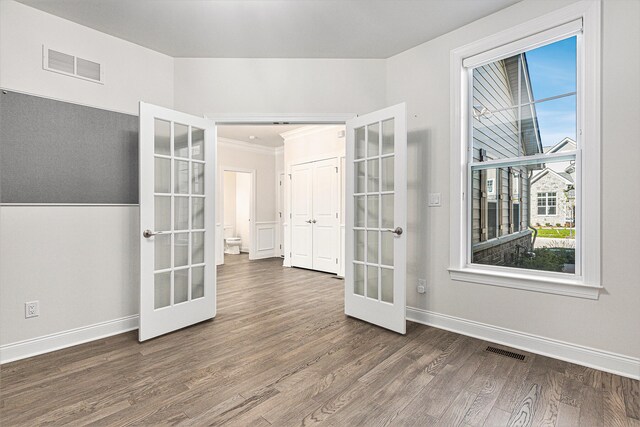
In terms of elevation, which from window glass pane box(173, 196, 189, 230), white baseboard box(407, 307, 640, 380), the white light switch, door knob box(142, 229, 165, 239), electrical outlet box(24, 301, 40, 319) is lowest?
white baseboard box(407, 307, 640, 380)

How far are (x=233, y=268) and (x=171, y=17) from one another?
14.6ft

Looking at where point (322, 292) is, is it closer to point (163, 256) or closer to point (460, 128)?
point (163, 256)

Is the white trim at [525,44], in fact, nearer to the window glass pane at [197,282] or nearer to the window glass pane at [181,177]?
the window glass pane at [181,177]

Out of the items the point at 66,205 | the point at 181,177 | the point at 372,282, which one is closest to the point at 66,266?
the point at 66,205

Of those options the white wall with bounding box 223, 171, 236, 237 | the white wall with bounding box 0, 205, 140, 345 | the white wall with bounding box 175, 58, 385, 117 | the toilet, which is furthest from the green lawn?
the white wall with bounding box 223, 171, 236, 237

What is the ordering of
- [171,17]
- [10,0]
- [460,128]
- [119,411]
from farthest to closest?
[460,128], [171,17], [10,0], [119,411]

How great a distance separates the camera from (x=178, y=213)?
2969 millimetres

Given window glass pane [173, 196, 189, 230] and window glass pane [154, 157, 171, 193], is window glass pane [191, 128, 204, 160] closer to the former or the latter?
window glass pane [154, 157, 171, 193]

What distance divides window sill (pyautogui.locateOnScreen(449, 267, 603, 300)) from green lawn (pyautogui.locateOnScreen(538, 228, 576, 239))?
0.32 metres

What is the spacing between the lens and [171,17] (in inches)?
103

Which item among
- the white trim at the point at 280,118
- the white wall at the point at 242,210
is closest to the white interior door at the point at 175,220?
the white trim at the point at 280,118

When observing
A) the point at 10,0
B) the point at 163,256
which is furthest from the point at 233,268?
the point at 10,0

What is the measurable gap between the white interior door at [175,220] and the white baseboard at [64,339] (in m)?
0.40

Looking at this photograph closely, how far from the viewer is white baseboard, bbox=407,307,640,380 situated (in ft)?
6.88
